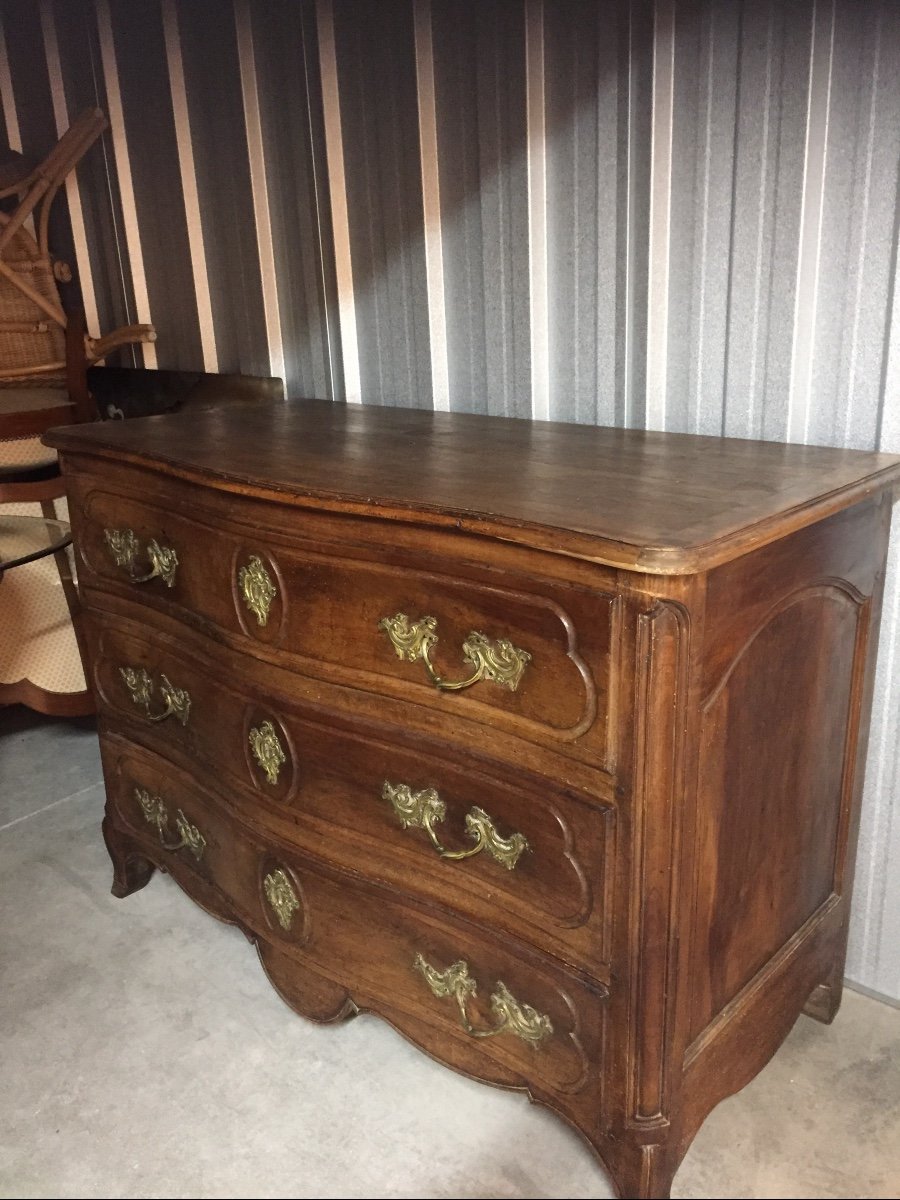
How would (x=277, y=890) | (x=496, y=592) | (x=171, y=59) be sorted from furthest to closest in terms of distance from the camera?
(x=171, y=59)
(x=277, y=890)
(x=496, y=592)

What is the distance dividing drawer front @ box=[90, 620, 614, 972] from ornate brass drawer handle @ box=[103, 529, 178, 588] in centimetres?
10

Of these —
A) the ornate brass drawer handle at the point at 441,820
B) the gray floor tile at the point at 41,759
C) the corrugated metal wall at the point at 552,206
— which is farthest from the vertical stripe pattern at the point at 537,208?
the gray floor tile at the point at 41,759

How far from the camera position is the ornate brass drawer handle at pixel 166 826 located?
1600 mm

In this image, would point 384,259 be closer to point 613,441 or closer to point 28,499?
point 613,441

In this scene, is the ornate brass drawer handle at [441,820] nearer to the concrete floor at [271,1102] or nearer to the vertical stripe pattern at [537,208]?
the concrete floor at [271,1102]

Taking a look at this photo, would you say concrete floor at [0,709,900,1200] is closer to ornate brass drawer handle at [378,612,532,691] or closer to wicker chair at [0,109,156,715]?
ornate brass drawer handle at [378,612,532,691]

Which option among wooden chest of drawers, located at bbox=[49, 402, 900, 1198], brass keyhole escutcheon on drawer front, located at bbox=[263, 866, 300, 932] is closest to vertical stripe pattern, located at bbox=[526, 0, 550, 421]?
wooden chest of drawers, located at bbox=[49, 402, 900, 1198]

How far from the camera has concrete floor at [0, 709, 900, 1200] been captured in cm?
115

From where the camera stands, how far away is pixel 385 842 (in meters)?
1.24

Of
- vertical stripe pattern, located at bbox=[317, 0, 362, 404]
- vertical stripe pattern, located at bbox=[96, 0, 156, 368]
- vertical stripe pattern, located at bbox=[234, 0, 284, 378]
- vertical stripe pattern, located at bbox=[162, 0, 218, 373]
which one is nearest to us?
vertical stripe pattern, located at bbox=[317, 0, 362, 404]

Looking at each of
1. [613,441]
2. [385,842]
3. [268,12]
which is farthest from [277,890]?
[268,12]

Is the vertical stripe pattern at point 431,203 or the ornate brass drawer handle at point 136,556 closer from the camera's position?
the ornate brass drawer handle at point 136,556

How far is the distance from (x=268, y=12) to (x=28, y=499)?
109cm

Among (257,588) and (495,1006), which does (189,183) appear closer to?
(257,588)
